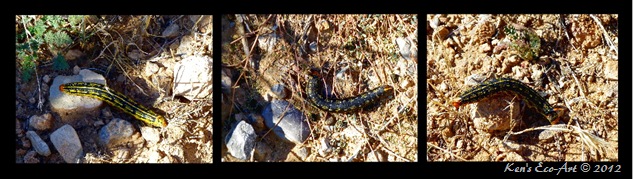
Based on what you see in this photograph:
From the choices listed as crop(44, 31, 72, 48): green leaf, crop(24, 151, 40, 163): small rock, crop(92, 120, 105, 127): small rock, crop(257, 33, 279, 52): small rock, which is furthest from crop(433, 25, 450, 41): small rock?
crop(24, 151, 40, 163): small rock

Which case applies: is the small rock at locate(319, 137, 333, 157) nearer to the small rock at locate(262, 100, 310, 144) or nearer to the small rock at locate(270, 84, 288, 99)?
the small rock at locate(262, 100, 310, 144)

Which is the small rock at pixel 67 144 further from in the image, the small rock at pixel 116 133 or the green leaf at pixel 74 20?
the green leaf at pixel 74 20

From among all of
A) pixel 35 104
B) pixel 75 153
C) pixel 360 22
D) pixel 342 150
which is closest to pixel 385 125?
pixel 342 150

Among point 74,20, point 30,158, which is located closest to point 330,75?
point 74,20

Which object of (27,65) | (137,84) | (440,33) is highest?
(440,33)

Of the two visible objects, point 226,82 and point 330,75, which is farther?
point 330,75
